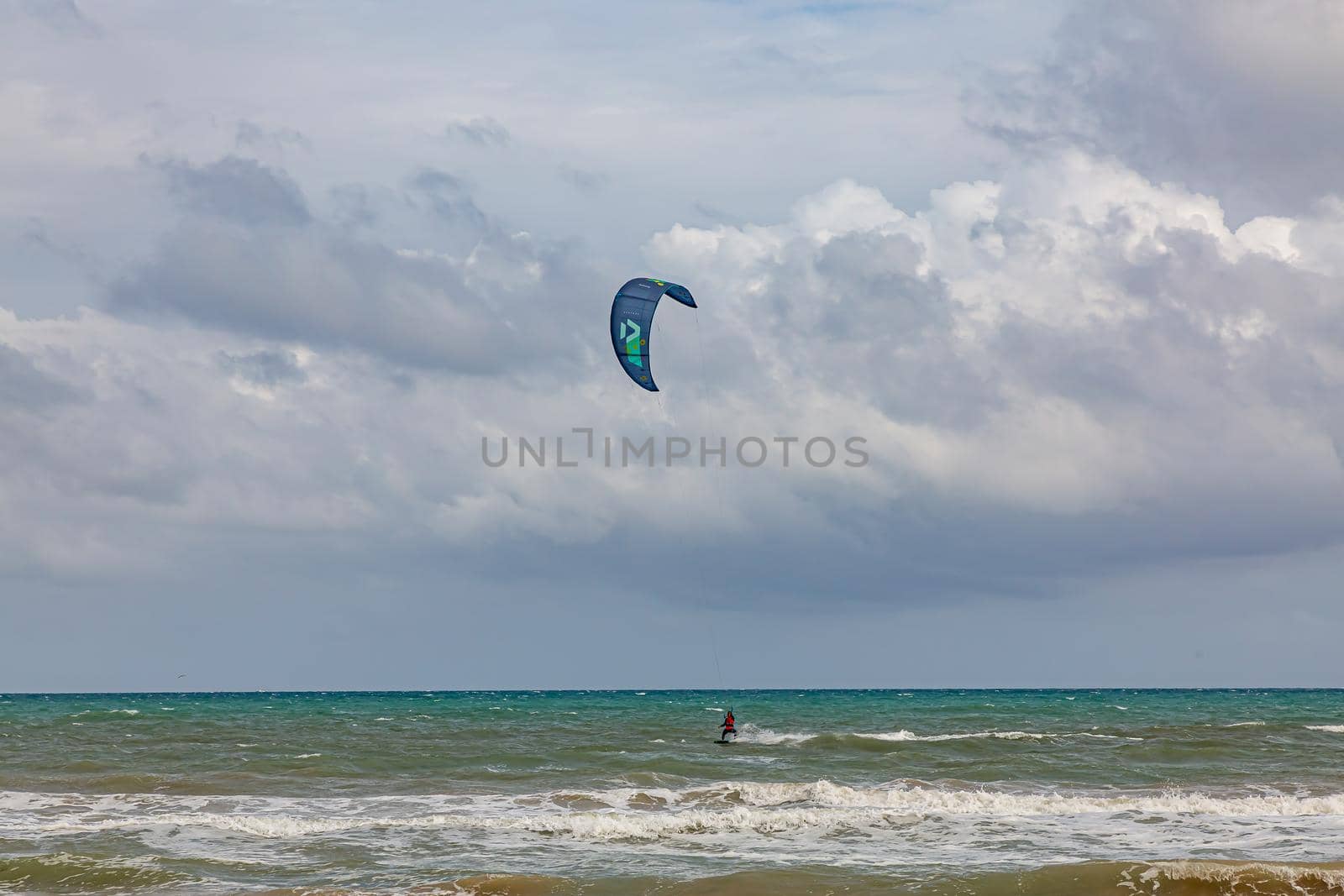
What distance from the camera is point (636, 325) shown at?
27.4 metres

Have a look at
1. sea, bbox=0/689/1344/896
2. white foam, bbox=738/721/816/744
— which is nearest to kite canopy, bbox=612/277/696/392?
sea, bbox=0/689/1344/896

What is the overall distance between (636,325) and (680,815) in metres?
10.7

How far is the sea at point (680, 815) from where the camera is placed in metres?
16.5

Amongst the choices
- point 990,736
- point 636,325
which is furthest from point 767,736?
point 636,325

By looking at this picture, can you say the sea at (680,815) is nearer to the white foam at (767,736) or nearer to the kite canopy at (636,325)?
the white foam at (767,736)

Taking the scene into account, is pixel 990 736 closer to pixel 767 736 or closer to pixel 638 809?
pixel 767 736

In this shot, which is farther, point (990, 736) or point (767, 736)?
point (767, 736)

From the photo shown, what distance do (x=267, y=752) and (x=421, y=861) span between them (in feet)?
57.4

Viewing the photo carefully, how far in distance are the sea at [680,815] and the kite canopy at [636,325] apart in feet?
28.7

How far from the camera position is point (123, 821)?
21.5 meters

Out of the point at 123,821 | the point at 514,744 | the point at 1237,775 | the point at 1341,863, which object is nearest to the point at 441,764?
the point at 514,744

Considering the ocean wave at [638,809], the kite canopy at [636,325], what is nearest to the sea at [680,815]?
the ocean wave at [638,809]

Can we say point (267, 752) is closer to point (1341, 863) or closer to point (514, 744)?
point (514, 744)

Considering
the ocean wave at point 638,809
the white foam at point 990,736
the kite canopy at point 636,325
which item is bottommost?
the ocean wave at point 638,809
